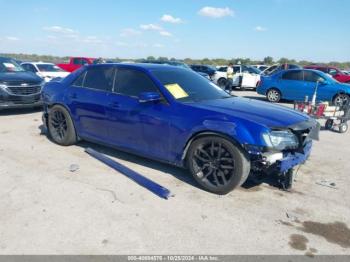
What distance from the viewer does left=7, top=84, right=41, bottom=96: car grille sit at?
31.4 feet

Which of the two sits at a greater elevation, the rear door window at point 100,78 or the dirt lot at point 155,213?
the rear door window at point 100,78

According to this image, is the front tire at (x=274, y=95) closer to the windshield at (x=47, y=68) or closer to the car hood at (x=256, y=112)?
the windshield at (x=47, y=68)

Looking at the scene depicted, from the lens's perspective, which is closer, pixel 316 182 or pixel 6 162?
pixel 316 182

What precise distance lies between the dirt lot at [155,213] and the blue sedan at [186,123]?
0.38 m

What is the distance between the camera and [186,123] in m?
4.57

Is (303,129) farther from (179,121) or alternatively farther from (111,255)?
(111,255)

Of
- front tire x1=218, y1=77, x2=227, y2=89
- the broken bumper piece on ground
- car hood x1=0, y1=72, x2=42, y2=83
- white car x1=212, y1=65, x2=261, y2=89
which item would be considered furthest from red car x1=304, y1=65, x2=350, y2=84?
the broken bumper piece on ground

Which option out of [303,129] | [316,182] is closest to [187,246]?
[303,129]

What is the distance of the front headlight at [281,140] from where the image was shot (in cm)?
410

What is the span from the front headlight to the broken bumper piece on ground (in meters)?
1.41

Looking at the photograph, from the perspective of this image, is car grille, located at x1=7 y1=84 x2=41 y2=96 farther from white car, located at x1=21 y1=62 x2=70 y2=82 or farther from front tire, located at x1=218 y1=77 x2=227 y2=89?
front tire, located at x1=218 y1=77 x2=227 y2=89

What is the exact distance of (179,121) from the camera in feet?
15.2

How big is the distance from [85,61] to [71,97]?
17447mm

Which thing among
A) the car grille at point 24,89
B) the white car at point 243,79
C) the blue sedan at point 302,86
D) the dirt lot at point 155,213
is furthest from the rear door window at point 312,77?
the car grille at point 24,89
